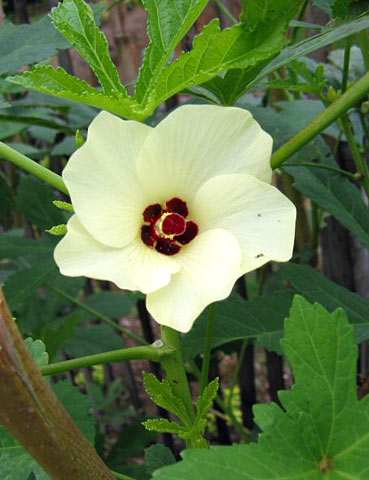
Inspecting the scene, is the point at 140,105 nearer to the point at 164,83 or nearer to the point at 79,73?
the point at 164,83

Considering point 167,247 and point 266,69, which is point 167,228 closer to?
point 167,247

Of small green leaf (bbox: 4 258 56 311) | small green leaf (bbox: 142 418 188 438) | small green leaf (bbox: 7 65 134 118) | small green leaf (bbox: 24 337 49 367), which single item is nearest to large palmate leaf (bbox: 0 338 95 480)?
small green leaf (bbox: 24 337 49 367)

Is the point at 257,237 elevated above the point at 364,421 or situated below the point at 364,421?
above

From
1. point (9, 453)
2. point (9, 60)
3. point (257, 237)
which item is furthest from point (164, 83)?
point (9, 60)

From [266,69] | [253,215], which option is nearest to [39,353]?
[253,215]

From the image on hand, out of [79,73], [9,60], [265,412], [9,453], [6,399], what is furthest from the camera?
[79,73]

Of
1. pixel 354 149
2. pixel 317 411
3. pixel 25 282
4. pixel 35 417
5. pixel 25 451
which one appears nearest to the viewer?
pixel 35 417
